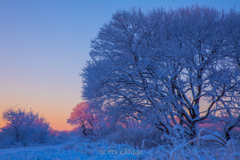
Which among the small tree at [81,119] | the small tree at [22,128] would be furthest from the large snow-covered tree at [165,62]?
the small tree at [81,119]

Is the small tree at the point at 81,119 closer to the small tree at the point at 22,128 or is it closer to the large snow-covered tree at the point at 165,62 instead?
the small tree at the point at 22,128

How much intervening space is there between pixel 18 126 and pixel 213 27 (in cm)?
1628

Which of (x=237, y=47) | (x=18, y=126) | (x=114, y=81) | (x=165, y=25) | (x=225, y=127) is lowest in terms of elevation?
(x=225, y=127)

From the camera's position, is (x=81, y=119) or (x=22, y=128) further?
(x=81, y=119)

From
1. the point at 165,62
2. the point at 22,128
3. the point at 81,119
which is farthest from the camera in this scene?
the point at 81,119

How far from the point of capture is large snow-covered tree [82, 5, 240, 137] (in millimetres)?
8961

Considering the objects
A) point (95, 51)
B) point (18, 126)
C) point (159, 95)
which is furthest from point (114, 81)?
point (18, 126)

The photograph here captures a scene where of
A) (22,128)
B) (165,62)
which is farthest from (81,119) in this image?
(165,62)

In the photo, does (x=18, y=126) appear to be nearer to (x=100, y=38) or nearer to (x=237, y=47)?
(x=100, y=38)

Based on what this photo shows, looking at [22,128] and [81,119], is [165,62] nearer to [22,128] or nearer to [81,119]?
[22,128]

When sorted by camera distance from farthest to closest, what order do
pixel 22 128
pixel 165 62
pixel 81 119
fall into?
pixel 81 119
pixel 22 128
pixel 165 62

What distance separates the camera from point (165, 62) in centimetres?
980

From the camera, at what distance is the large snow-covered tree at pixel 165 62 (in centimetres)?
896

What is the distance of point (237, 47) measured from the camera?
9.27 m
